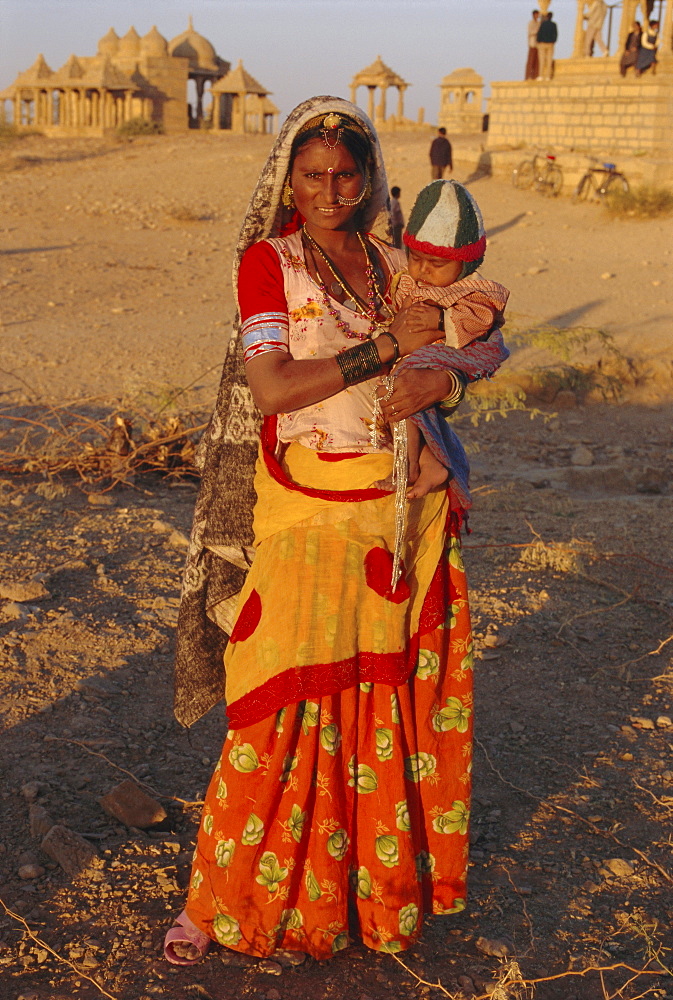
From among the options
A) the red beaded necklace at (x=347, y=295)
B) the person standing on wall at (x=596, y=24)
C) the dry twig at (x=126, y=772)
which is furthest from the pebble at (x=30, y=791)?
the person standing on wall at (x=596, y=24)

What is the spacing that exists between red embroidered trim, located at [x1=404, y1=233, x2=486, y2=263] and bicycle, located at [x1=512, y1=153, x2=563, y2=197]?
1585 centimetres

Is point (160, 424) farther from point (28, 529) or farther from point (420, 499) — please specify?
point (420, 499)

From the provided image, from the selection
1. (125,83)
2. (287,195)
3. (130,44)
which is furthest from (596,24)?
(287,195)

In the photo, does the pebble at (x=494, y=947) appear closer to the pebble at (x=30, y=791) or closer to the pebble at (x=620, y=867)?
the pebble at (x=620, y=867)

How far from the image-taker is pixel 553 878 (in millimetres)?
2551

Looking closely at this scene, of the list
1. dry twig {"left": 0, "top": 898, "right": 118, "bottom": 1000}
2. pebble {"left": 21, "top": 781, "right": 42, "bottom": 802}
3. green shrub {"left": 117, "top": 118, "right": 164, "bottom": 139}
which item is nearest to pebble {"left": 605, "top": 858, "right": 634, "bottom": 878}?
dry twig {"left": 0, "top": 898, "right": 118, "bottom": 1000}

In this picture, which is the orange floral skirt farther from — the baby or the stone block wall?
the stone block wall

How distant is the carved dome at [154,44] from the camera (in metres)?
Result: 32.7

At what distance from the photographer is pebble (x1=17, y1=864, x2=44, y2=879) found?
7.93ft

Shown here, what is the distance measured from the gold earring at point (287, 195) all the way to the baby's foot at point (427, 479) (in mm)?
667

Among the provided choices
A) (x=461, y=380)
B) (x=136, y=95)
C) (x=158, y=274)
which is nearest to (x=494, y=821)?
(x=461, y=380)

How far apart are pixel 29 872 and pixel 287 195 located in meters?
1.75

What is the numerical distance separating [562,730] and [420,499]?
1.54 meters

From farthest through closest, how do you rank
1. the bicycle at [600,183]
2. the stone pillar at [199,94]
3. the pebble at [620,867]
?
the stone pillar at [199,94] < the bicycle at [600,183] < the pebble at [620,867]
